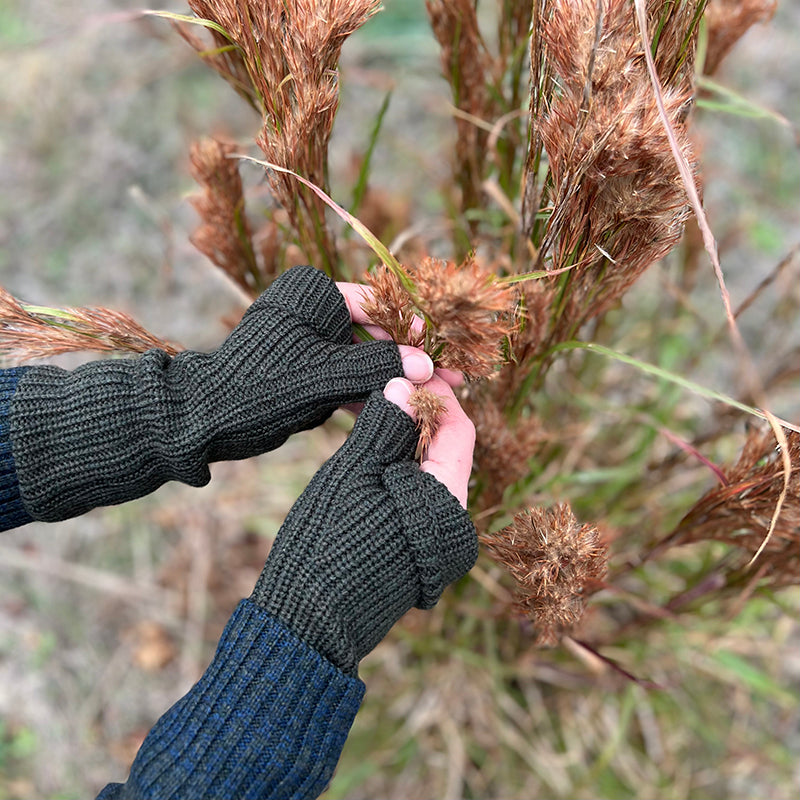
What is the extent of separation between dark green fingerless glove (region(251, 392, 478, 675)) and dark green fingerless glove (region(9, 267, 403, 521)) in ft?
0.24

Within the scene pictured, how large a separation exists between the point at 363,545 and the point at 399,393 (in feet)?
0.59

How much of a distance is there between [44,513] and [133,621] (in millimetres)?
944

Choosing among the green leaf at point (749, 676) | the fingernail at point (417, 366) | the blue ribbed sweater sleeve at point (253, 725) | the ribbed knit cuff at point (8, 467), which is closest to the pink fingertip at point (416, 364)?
the fingernail at point (417, 366)

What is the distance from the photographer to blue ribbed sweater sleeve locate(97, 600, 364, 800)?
2.35 ft

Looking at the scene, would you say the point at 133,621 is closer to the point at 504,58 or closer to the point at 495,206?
the point at 495,206

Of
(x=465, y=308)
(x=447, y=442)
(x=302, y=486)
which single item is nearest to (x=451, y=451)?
(x=447, y=442)

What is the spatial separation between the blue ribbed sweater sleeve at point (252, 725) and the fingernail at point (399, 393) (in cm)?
28

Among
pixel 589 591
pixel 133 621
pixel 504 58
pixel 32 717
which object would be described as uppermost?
pixel 504 58

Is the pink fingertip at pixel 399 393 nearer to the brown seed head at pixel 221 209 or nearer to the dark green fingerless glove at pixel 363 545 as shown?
the dark green fingerless glove at pixel 363 545

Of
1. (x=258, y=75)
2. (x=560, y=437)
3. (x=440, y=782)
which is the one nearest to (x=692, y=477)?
(x=560, y=437)

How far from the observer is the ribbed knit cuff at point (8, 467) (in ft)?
2.71

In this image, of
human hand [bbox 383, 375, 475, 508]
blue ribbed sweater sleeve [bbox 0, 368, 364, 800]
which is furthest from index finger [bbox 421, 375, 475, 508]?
blue ribbed sweater sleeve [bbox 0, 368, 364, 800]

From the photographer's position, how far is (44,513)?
85 centimetres

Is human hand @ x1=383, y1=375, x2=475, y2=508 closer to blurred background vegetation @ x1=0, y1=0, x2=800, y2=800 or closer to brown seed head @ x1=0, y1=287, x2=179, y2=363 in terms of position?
brown seed head @ x1=0, y1=287, x2=179, y2=363
